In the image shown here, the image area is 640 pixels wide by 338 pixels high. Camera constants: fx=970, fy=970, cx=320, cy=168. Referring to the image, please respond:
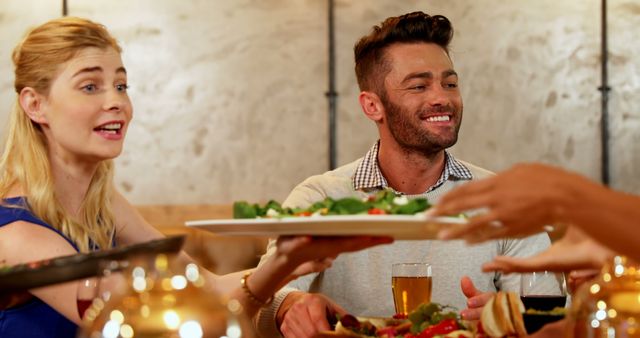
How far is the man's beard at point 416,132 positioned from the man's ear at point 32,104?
1257 mm

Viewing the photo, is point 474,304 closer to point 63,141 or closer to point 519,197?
point 519,197

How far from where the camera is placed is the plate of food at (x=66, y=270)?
113cm

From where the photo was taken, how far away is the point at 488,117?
17.6 feet

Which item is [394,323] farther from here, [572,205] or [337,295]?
[337,295]

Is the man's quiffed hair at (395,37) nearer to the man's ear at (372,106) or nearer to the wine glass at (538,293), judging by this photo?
the man's ear at (372,106)

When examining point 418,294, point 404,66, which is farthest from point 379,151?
point 418,294

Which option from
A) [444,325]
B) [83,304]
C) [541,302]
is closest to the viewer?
[83,304]

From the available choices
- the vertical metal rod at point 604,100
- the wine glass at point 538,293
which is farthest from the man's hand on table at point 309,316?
the vertical metal rod at point 604,100

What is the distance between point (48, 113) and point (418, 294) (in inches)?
39.5

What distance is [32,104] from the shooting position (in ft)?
7.86

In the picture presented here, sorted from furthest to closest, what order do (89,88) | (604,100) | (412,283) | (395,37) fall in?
1. (604,100)
2. (395,37)
3. (89,88)
4. (412,283)

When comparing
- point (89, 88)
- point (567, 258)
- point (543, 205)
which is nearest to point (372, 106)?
point (89, 88)

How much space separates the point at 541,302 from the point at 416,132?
4.32ft

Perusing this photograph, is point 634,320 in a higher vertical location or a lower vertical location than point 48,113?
lower
